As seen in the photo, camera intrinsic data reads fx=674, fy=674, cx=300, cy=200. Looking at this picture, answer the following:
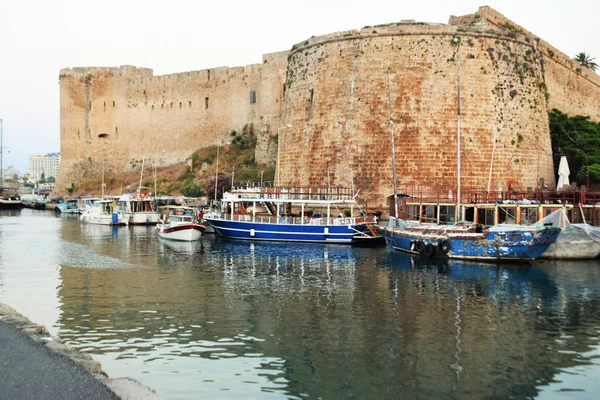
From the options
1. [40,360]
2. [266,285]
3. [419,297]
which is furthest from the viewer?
[266,285]

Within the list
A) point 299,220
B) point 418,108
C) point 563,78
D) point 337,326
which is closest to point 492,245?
point 418,108

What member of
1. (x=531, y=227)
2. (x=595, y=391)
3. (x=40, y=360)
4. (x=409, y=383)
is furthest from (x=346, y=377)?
(x=531, y=227)

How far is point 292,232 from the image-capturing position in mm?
23969

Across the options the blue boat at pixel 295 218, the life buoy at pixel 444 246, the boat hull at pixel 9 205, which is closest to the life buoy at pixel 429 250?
the life buoy at pixel 444 246

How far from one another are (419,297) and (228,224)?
1352 centimetres

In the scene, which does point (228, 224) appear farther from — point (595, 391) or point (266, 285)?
point (595, 391)

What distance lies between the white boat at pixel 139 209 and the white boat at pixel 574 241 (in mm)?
21903

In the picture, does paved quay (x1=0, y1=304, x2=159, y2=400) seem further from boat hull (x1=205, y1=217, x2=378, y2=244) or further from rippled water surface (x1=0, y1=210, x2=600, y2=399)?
boat hull (x1=205, y1=217, x2=378, y2=244)

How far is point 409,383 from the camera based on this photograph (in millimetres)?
7836

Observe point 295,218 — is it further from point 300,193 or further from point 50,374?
point 50,374

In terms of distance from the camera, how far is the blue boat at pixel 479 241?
17.4 meters

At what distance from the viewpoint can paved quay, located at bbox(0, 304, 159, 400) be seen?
6.05 m

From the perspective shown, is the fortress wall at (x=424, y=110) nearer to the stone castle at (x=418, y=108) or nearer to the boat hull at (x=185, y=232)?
the stone castle at (x=418, y=108)

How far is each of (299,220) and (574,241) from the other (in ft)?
31.5
